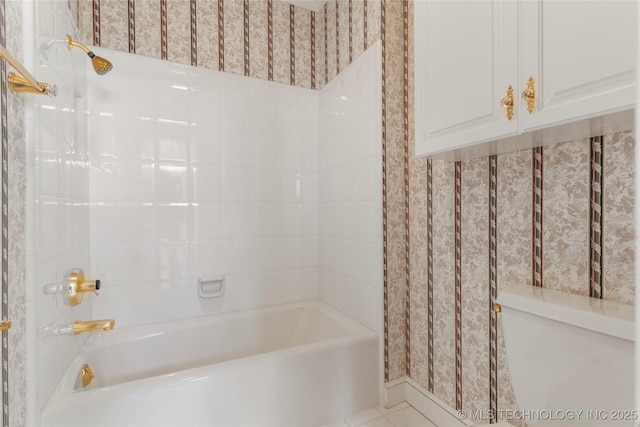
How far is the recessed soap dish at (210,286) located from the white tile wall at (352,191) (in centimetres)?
69

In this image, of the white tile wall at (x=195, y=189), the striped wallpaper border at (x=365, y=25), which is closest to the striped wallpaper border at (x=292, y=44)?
the white tile wall at (x=195, y=189)

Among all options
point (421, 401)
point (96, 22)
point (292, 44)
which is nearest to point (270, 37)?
point (292, 44)

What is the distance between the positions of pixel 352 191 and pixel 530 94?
108cm

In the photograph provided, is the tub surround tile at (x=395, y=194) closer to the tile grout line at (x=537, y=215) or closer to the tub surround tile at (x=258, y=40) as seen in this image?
the tile grout line at (x=537, y=215)

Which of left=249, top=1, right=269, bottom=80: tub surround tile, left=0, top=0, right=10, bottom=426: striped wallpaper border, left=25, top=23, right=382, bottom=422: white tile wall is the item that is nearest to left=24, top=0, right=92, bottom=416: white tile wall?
left=25, top=23, right=382, bottom=422: white tile wall

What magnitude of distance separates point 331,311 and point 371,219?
70 cm

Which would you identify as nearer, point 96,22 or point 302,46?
point 96,22

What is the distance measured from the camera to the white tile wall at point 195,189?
165 cm

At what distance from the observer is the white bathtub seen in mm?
1130

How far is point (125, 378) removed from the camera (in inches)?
60.2

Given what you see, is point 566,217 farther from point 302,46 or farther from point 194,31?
point 194,31

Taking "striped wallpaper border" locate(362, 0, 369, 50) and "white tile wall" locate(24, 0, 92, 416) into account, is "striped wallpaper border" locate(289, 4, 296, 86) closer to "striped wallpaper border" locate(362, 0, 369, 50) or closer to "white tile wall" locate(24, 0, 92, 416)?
"striped wallpaper border" locate(362, 0, 369, 50)

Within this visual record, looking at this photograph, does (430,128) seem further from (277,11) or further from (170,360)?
(170,360)

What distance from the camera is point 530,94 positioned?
2.57 feet
